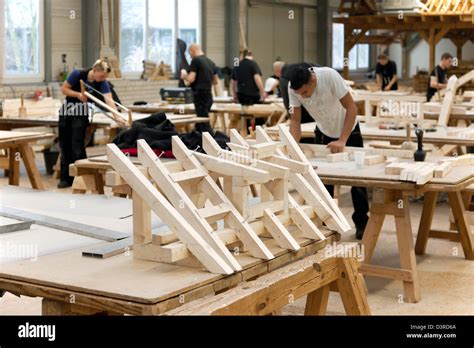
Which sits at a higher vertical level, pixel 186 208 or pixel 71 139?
pixel 186 208

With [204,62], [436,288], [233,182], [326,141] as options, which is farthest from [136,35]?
[233,182]

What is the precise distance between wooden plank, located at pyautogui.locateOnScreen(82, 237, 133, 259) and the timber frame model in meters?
0.13

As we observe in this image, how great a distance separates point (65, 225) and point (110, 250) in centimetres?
60

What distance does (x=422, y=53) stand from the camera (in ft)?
94.1

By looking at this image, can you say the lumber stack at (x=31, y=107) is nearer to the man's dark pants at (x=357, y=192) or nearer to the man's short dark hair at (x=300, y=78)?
the man's dark pants at (x=357, y=192)

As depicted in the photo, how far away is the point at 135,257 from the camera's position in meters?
3.56

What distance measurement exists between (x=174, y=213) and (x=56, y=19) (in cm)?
1285

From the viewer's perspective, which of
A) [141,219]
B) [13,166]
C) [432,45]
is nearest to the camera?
[141,219]

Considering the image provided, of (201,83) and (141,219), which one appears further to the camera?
(201,83)

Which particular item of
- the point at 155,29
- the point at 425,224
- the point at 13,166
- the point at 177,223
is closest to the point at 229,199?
the point at 177,223

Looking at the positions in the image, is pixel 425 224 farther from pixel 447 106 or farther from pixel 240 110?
pixel 240 110

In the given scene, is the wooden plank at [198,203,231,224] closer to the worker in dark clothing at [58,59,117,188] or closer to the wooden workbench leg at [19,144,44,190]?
the wooden workbench leg at [19,144,44,190]

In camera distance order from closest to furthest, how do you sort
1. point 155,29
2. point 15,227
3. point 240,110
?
point 15,227 → point 240,110 → point 155,29

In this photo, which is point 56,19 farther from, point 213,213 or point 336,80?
point 213,213
